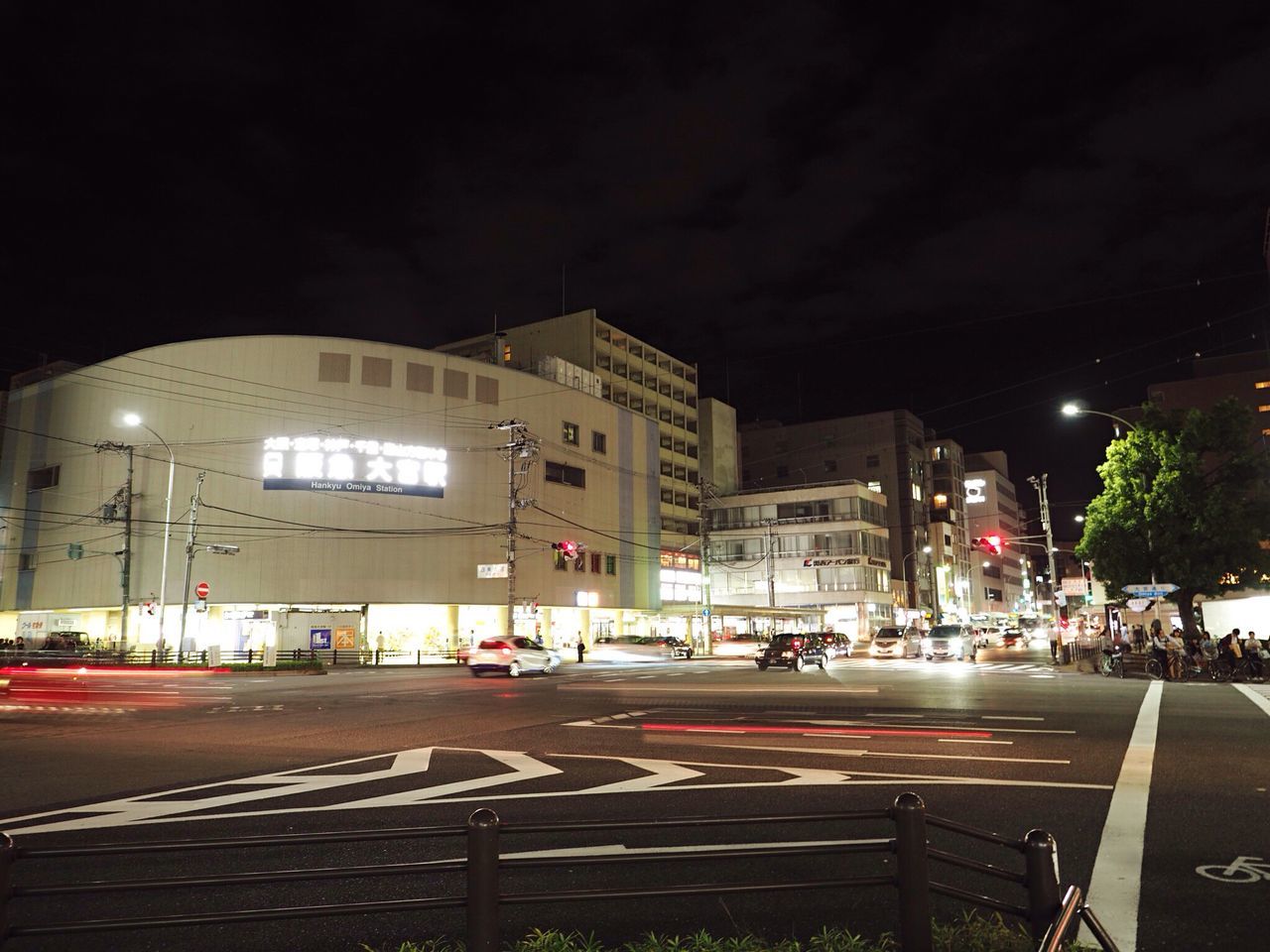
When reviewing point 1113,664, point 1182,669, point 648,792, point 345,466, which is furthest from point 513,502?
point 648,792

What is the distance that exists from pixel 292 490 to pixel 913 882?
5421 centimetres

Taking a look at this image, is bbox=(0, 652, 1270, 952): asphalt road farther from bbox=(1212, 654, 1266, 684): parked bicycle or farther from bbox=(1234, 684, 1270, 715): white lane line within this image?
bbox=(1212, 654, 1266, 684): parked bicycle

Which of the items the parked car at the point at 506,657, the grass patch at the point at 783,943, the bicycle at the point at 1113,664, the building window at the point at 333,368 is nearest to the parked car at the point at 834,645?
the bicycle at the point at 1113,664

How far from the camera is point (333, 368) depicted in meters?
55.9

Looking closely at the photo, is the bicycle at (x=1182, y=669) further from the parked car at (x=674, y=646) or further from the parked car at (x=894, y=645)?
the parked car at (x=674, y=646)

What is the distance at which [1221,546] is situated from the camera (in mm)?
35188

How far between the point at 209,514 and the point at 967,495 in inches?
4276

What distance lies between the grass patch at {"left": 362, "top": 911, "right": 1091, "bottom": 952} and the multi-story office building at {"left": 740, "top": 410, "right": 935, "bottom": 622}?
97.5m

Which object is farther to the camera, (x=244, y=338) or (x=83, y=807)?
(x=244, y=338)

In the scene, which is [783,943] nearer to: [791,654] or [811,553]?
[791,654]

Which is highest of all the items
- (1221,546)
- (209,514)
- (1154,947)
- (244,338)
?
(244,338)

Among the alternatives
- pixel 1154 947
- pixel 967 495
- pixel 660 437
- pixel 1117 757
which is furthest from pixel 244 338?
pixel 967 495

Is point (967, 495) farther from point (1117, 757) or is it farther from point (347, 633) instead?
point (1117, 757)

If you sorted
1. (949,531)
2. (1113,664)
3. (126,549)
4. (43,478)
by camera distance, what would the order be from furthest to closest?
(949,531) → (43,478) → (126,549) → (1113,664)
